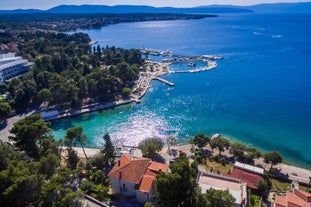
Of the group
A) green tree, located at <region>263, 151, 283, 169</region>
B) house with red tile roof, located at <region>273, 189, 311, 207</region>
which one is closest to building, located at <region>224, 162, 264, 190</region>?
green tree, located at <region>263, 151, 283, 169</region>

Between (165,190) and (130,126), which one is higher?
(165,190)

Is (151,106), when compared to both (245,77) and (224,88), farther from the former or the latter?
(245,77)

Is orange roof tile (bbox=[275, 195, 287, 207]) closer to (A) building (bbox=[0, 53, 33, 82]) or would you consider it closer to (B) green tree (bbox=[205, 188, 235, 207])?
(B) green tree (bbox=[205, 188, 235, 207])

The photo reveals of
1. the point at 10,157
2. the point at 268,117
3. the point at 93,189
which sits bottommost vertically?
the point at 268,117

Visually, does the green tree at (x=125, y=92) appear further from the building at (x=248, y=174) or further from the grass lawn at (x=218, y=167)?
the building at (x=248, y=174)

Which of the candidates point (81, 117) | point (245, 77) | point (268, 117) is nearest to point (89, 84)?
point (81, 117)

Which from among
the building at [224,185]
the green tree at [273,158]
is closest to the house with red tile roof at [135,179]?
the building at [224,185]

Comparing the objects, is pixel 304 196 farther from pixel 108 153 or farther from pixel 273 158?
pixel 108 153
